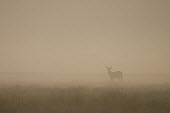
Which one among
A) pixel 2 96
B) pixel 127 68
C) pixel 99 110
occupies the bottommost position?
pixel 99 110

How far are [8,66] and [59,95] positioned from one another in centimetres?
3797

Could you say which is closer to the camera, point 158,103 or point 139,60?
point 158,103

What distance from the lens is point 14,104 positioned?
10.4m


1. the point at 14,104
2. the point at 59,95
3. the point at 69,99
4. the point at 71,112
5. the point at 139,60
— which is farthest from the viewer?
the point at 139,60

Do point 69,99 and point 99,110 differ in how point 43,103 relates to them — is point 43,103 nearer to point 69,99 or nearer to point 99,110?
point 69,99

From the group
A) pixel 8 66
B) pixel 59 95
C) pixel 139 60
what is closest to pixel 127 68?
pixel 139 60

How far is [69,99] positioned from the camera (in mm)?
11469

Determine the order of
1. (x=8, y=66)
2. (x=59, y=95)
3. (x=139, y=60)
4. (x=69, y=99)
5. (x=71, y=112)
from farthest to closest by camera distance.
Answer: (x=139, y=60), (x=8, y=66), (x=59, y=95), (x=69, y=99), (x=71, y=112)

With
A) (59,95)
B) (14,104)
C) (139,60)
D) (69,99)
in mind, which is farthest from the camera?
(139,60)

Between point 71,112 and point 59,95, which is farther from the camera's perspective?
point 59,95

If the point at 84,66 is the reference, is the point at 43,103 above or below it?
below

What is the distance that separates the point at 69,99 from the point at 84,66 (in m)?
48.4

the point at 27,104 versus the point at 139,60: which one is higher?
the point at 139,60

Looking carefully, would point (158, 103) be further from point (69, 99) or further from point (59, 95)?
point (59, 95)
